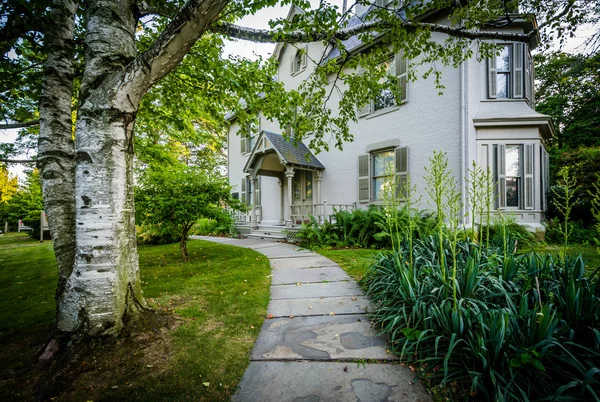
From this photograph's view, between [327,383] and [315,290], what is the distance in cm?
202

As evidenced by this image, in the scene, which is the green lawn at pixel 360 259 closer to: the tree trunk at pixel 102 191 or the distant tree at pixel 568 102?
the tree trunk at pixel 102 191

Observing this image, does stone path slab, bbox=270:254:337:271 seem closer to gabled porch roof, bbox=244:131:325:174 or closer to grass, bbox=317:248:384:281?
grass, bbox=317:248:384:281

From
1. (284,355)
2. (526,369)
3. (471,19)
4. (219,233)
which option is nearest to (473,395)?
(526,369)

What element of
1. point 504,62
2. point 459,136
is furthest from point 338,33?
point 504,62

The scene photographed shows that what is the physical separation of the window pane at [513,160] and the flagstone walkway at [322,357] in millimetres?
7303

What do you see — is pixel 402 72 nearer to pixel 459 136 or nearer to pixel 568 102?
pixel 459 136

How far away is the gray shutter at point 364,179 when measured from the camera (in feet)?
31.5

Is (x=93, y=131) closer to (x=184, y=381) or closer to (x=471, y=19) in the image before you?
(x=184, y=381)

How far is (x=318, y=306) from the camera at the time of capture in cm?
326

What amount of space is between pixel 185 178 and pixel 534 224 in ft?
33.0

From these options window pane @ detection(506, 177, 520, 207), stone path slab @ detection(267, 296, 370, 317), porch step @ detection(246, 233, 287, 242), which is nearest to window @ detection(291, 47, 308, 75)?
porch step @ detection(246, 233, 287, 242)

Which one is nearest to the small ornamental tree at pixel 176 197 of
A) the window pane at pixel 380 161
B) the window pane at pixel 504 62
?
the window pane at pixel 380 161

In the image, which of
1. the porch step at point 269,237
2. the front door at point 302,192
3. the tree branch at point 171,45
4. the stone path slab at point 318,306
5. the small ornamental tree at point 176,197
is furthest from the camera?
the front door at point 302,192

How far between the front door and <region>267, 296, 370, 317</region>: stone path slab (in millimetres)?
7628
